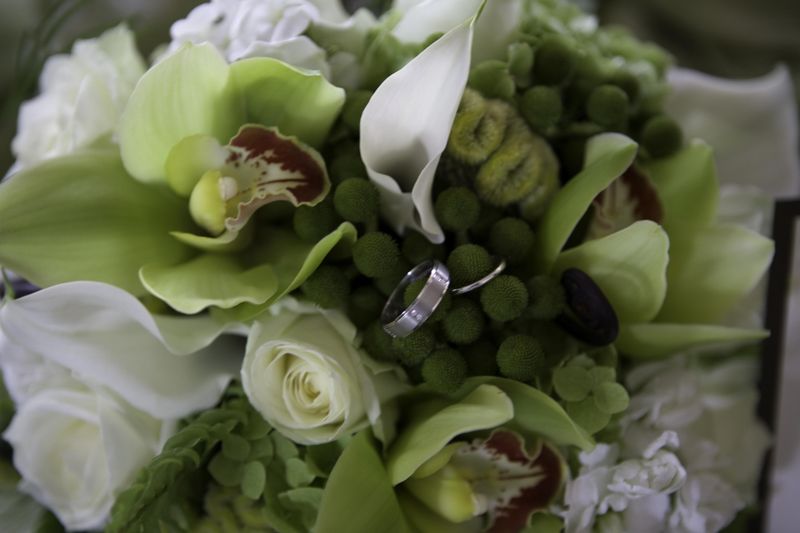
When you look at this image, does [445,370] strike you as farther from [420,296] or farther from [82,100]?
[82,100]

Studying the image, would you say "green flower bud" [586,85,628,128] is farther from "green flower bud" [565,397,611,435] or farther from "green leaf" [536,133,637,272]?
"green flower bud" [565,397,611,435]

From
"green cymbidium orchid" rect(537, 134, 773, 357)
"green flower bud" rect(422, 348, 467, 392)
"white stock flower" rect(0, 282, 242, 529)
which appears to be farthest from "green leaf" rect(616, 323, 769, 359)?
"white stock flower" rect(0, 282, 242, 529)

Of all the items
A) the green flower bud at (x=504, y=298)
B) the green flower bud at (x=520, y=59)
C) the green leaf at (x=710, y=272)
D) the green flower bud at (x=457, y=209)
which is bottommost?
the green leaf at (x=710, y=272)

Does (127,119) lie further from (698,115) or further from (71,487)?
(698,115)

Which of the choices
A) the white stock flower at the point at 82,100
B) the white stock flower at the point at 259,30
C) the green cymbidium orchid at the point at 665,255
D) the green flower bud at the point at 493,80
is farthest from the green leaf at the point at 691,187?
the white stock flower at the point at 82,100

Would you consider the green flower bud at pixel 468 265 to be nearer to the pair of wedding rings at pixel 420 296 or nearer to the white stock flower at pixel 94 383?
the pair of wedding rings at pixel 420 296

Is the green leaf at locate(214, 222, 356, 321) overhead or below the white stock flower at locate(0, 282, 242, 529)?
overhead
